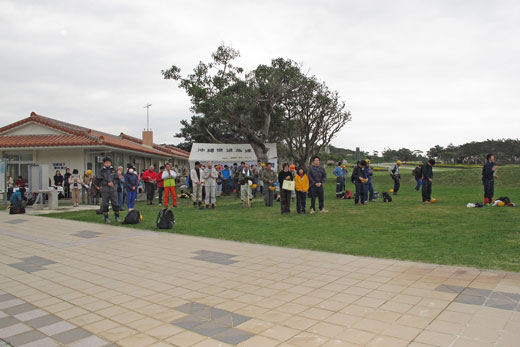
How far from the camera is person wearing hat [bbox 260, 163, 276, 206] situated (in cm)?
1495

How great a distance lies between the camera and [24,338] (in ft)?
12.5

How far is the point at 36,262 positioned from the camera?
701 cm

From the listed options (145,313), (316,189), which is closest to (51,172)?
(316,189)

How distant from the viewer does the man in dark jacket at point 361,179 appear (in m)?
15.0

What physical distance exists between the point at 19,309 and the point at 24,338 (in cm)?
100

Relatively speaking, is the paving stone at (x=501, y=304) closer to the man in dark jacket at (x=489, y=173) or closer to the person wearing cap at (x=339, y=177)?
the man in dark jacket at (x=489, y=173)

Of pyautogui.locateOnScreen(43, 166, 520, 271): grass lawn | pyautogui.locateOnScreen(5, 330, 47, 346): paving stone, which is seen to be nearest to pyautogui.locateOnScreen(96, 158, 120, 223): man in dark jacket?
pyautogui.locateOnScreen(43, 166, 520, 271): grass lawn

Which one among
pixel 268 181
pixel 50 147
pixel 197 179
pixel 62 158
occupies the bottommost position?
pixel 268 181

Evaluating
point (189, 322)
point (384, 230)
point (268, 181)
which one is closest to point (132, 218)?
point (268, 181)

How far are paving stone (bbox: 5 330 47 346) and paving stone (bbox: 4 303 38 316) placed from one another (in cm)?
74

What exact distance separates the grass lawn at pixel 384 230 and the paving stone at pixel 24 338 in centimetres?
484

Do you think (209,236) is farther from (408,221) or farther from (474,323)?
(474,323)

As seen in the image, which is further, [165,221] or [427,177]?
[427,177]

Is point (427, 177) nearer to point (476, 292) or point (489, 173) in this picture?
point (489, 173)
